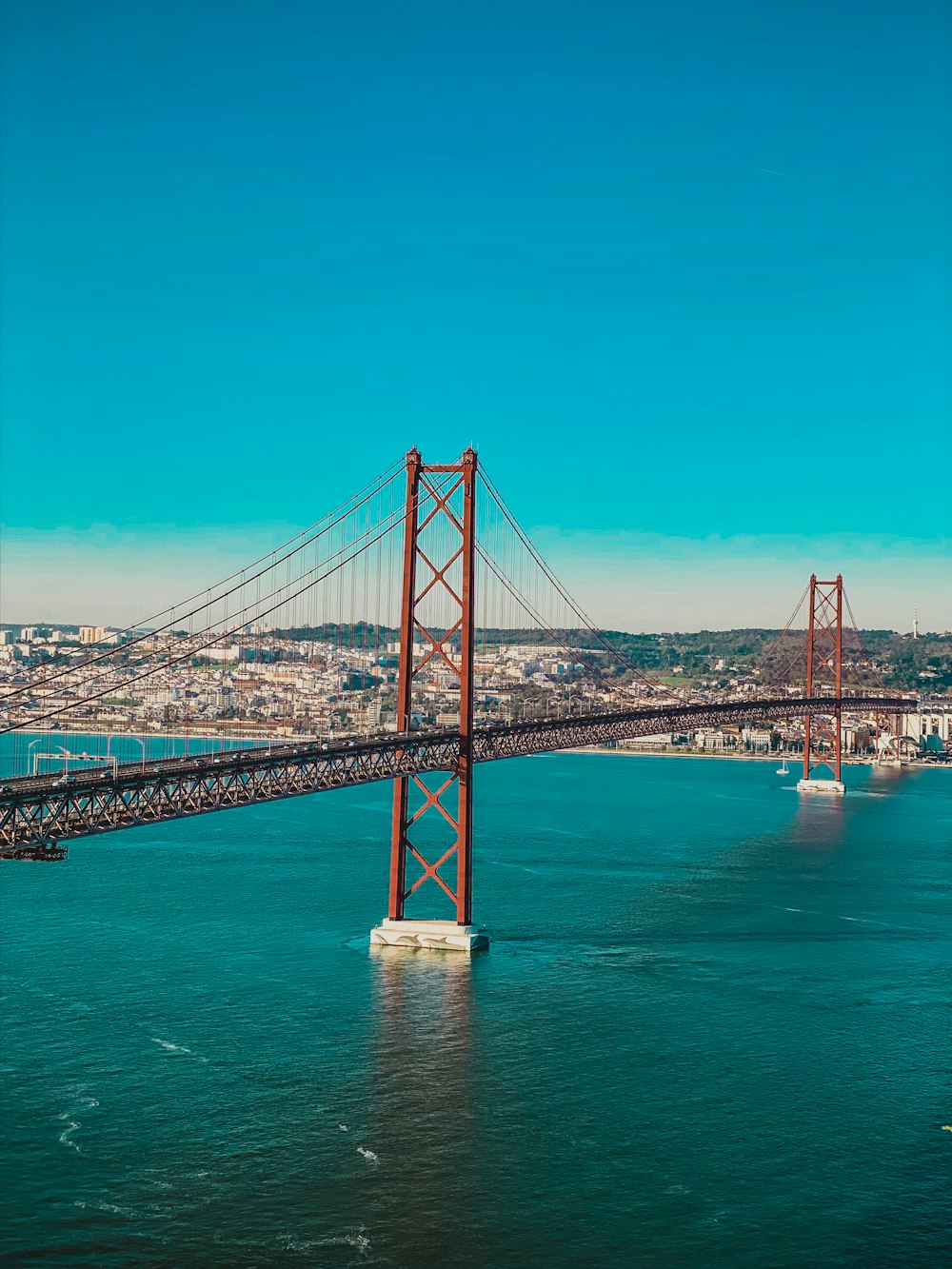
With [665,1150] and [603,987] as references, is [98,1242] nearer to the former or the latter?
[665,1150]

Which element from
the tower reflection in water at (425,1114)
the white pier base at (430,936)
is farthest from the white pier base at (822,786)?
the tower reflection in water at (425,1114)

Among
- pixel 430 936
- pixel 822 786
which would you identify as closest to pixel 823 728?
pixel 822 786

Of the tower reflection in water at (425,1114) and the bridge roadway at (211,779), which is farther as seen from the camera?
the bridge roadway at (211,779)

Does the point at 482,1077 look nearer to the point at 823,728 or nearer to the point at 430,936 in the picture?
the point at 430,936

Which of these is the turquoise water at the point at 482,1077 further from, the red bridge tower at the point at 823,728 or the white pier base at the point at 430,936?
the red bridge tower at the point at 823,728

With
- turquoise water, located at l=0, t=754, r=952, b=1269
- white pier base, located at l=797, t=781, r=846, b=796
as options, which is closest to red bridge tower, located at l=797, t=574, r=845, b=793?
white pier base, located at l=797, t=781, r=846, b=796

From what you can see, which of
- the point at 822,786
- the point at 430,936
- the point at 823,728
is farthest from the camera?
the point at 823,728
